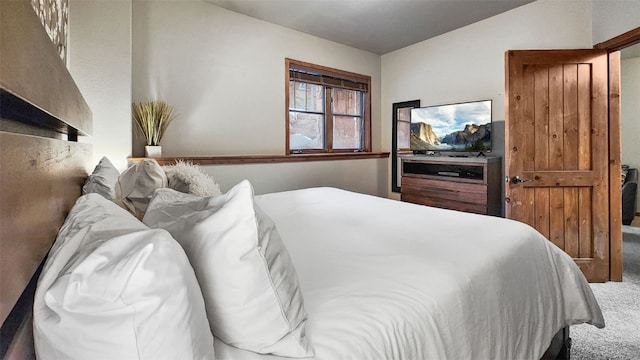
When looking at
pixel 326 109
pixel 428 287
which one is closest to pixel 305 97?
pixel 326 109

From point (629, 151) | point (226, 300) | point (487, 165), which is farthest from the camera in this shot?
point (629, 151)

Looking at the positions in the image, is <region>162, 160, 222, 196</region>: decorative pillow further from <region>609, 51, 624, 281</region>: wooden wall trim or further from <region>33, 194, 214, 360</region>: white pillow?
<region>609, 51, 624, 281</region>: wooden wall trim

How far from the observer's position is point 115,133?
261cm

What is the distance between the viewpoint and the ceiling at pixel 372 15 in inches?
128

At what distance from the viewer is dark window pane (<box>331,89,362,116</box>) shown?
450 centimetres

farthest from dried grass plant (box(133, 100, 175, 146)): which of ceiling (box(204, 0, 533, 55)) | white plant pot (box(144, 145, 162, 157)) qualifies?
ceiling (box(204, 0, 533, 55))

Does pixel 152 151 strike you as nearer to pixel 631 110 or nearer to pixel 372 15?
pixel 372 15

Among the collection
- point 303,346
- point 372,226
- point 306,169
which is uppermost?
point 306,169

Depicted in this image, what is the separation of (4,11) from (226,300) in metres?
0.58

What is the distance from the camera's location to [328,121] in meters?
4.41

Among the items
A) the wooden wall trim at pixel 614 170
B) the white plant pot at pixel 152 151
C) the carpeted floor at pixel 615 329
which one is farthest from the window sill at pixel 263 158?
the carpeted floor at pixel 615 329

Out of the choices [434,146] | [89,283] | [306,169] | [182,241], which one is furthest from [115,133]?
[434,146]

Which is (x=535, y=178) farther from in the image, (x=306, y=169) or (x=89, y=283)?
(x=89, y=283)

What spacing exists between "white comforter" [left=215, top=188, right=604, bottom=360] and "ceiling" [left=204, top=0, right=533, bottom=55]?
7.81 ft
